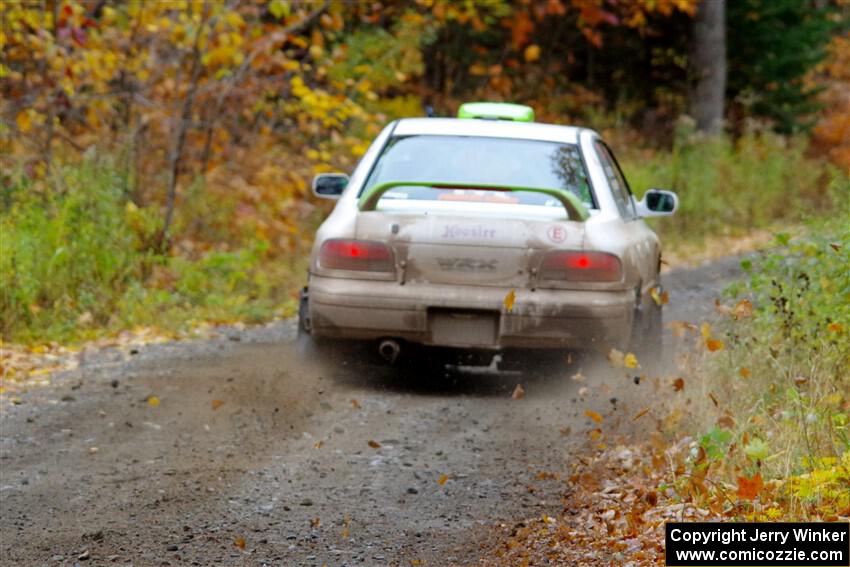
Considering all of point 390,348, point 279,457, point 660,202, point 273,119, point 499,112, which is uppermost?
point 499,112

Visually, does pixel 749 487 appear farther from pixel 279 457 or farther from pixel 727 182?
pixel 727 182

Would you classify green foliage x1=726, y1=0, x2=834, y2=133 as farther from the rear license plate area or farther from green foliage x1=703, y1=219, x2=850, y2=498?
the rear license plate area

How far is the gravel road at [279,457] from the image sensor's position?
19.2 ft

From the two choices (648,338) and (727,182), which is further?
(727,182)

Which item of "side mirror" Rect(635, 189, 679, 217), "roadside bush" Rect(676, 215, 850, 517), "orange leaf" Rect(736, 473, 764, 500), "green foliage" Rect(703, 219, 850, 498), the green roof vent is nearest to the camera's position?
"orange leaf" Rect(736, 473, 764, 500)

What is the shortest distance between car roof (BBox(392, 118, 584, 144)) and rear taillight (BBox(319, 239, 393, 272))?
1.24m

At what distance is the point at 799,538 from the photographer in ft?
17.2

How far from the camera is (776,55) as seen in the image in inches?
1032

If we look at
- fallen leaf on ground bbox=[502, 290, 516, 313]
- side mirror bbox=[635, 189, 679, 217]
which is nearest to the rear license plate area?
Answer: fallen leaf on ground bbox=[502, 290, 516, 313]

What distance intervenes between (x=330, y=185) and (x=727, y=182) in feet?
45.0

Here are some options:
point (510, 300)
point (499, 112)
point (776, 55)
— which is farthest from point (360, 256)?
point (776, 55)

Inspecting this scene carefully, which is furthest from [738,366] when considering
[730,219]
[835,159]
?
[835,159]

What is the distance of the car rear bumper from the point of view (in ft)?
27.5

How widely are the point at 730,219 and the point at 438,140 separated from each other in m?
13.1
